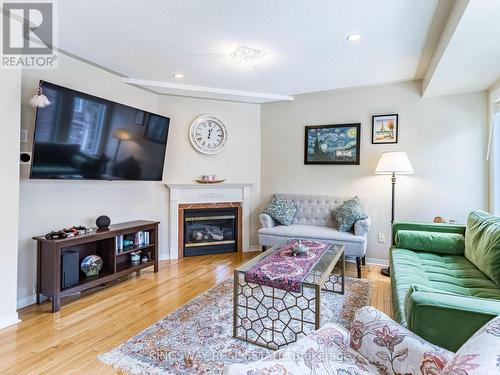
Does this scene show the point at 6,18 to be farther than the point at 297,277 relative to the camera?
Yes

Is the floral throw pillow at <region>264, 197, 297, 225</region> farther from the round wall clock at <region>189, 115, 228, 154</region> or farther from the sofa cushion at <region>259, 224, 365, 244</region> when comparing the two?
the round wall clock at <region>189, 115, 228, 154</region>

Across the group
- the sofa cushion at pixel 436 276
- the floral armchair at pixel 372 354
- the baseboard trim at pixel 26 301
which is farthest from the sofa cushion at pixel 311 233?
the baseboard trim at pixel 26 301

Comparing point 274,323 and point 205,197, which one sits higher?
point 205,197

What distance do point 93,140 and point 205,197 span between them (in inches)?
71.8

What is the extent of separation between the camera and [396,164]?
11.1 feet

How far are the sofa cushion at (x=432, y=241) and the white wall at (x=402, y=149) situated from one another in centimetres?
99

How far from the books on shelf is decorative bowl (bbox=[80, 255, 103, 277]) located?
0.73 feet

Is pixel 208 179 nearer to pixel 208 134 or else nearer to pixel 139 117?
pixel 208 134

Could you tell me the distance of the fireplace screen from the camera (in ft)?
13.9

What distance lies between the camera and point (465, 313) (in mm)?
1131

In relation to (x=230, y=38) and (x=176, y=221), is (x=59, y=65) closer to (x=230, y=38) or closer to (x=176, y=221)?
(x=230, y=38)

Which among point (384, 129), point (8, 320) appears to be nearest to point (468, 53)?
point (384, 129)

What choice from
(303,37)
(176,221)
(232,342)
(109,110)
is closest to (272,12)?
(303,37)

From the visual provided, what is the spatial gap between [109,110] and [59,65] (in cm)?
61
